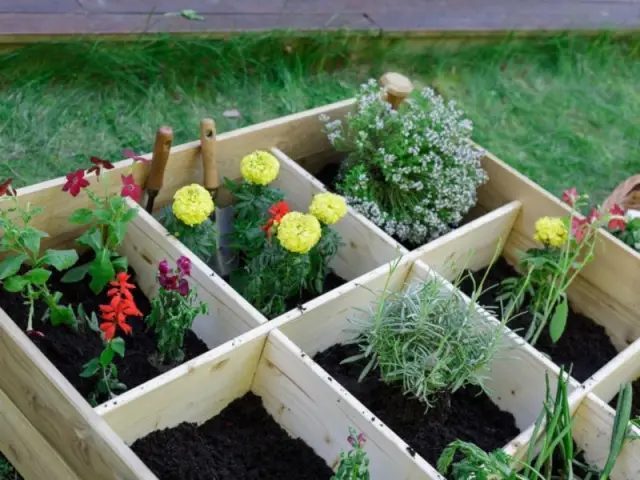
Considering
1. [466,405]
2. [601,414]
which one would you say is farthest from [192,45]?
[601,414]

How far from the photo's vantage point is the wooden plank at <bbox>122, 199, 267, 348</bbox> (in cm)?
168

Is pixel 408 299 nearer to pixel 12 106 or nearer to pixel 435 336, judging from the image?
pixel 435 336

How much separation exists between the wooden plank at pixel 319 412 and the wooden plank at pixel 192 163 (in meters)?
0.59

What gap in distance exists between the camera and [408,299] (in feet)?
5.43

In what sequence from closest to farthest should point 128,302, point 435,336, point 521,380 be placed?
point 128,302 → point 435,336 → point 521,380

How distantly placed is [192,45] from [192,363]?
4.84 ft

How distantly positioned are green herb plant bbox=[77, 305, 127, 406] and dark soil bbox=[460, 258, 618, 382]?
973 millimetres

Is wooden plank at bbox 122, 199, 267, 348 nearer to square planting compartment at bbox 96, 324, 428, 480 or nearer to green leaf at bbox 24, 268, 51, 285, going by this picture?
square planting compartment at bbox 96, 324, 428, 480

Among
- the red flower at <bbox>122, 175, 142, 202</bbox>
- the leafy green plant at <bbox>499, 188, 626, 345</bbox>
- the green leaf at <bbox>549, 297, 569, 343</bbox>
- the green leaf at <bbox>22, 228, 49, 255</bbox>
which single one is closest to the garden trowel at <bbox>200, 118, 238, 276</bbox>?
the red flower at <bbox>122, 175, 142, 202</bbox>

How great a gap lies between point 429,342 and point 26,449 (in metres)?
0.85

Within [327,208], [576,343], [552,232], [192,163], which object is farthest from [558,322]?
[192,163]

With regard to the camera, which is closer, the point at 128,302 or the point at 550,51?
the point at 128,302

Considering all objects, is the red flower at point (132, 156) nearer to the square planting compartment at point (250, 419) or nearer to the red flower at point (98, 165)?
the red flower at point (98, 165)

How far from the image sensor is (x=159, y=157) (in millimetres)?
1852
